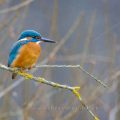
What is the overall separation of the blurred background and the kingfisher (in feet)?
2.70

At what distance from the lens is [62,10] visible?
25.1 ft

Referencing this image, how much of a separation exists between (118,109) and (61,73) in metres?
2.26

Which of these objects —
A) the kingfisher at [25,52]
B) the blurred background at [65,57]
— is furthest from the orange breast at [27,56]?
the blurred background at [65,57]

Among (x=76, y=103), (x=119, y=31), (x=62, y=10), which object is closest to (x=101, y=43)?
(x=119, y=31)

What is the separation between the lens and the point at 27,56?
2.73 m

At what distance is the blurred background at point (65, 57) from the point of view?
400cm

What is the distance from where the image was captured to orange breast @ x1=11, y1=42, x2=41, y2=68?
2.69 meters

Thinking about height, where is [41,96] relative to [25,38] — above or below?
below

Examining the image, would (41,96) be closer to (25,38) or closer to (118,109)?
(118,109)

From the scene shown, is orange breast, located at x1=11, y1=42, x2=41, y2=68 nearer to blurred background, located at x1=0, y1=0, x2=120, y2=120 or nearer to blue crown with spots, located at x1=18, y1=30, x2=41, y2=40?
blue crown with spots, located at x1=18, y1=30, x2=41, y2=40

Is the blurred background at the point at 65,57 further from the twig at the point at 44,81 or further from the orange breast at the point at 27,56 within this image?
the twig at the point at 44,81

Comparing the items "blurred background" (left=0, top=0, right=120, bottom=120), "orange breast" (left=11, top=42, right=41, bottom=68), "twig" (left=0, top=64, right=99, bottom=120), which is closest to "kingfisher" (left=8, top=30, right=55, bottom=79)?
"orange breast" (left=11, top=42, right=41, bottom=68)

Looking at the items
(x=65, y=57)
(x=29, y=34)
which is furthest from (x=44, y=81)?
(x=65, y=57)

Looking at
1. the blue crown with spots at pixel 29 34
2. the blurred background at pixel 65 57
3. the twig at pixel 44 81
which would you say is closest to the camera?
the twig at pixel 44 81
